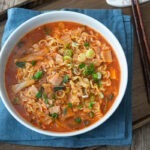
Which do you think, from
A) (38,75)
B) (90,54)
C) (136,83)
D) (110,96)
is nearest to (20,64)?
(38,75)

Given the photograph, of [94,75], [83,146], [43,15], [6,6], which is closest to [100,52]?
[94,75]

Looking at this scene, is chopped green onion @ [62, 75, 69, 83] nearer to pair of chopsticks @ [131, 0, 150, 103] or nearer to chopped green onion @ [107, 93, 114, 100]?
chopped green onion @ [107, 93, 114, 100]

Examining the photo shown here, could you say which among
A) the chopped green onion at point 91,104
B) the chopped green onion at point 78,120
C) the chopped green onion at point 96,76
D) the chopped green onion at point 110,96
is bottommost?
the chopped green onion at point 78,120

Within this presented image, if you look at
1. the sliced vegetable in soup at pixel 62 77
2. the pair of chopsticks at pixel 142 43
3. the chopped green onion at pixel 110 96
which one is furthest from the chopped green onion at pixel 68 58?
the pair of chopsticks at pixel 142 43

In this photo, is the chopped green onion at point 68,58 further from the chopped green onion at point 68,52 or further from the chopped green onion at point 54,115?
the chopped green onion at point 54,115

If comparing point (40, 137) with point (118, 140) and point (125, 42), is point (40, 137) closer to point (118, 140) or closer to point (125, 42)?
point (118, 140)

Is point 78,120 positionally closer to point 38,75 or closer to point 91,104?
point 91,104
